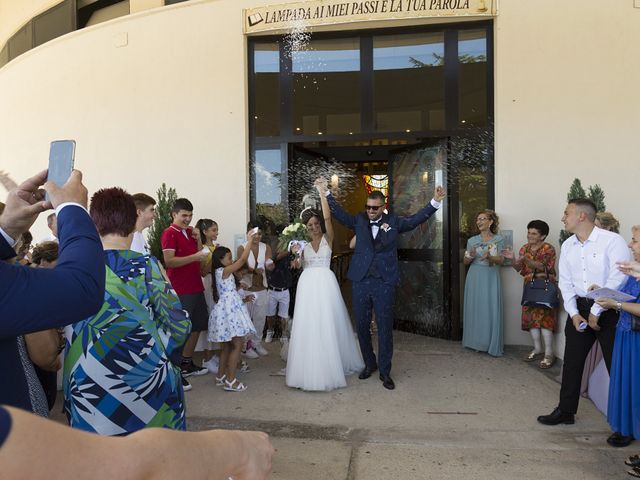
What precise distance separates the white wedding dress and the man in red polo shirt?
3.64ft

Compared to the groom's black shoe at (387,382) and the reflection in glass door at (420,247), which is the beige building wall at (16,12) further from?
the groom's black shoe at (387,382)

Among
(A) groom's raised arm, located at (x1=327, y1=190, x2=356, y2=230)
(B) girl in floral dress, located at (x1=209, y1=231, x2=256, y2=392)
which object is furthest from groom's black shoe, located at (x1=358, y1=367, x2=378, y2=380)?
(A) groom's raised arm, located at (x1=327, y1=190, x2=356, y2=230)

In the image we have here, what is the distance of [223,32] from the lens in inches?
296

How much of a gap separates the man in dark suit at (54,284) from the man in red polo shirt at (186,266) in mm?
3724

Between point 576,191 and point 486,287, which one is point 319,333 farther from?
point 576,191

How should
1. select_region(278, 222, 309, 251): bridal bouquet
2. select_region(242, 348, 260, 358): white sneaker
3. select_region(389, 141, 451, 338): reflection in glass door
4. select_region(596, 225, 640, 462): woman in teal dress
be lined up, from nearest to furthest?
select_region(596, 225, 640, 462): woman in teal dress
select_region(278, 222, 309, 251): bridal bouquet
select_region(242, 348, 260, 358): white sneaker
select_region(389, 141, 451, 338): reflection in glass door

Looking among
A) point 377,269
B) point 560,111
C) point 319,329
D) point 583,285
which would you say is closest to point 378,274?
point 377,269

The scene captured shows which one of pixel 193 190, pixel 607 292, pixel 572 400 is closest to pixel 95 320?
pixel 607 292

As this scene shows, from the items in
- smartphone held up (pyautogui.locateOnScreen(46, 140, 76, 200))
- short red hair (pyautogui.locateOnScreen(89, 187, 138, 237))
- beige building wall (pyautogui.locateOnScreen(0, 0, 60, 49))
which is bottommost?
short red hair (pyautogui.locateOnScreen(89, 187, 138, 237))

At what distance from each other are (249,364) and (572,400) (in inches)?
143

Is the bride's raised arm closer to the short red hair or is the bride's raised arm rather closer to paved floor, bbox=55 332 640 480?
paved floor, bbox=55 332 640 480

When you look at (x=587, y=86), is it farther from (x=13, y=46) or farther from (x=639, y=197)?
(x=13, y=46)

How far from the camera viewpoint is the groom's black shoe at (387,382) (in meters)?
5.11

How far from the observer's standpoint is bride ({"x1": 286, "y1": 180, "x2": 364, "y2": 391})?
5.08 meters
